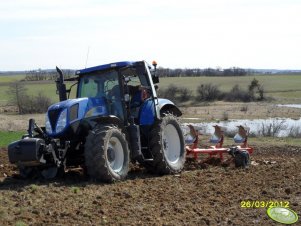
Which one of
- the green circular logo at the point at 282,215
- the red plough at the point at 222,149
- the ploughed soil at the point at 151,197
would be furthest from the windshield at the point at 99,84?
the green circular logo at the point at 282,215

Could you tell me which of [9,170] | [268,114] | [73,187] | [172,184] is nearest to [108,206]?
[73,187]

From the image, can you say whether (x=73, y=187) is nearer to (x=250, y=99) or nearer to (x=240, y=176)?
(x=240, y=176)

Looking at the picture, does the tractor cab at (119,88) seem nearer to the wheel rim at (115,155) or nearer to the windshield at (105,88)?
the windshield at (105,88)

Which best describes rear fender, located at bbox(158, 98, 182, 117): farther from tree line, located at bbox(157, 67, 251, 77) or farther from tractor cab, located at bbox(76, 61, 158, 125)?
tree line, located at bbox(157, 67, 251, 77)

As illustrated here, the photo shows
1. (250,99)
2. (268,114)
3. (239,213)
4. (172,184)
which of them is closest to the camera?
(239,213)

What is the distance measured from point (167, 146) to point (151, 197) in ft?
10.1

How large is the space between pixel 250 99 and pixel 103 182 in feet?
178

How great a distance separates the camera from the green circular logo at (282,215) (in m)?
6.81

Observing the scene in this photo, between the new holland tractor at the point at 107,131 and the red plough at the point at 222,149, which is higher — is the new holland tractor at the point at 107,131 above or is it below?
above

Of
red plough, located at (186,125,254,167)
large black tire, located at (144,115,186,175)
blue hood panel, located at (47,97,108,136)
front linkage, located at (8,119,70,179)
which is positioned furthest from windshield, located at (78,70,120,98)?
red plough, located at (186,125,254,167)

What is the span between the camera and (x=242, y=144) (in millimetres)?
12797

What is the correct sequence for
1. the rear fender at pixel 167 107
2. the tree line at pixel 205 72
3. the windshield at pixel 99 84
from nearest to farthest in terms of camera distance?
the windshield at pixel 99 84 < the rear fender at pixel 167 107 < the tree line at pixel 205 72

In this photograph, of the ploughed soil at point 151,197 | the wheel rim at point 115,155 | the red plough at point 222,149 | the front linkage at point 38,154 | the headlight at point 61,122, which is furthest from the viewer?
the red plough at point 222,149

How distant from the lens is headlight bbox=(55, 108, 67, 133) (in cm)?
922
